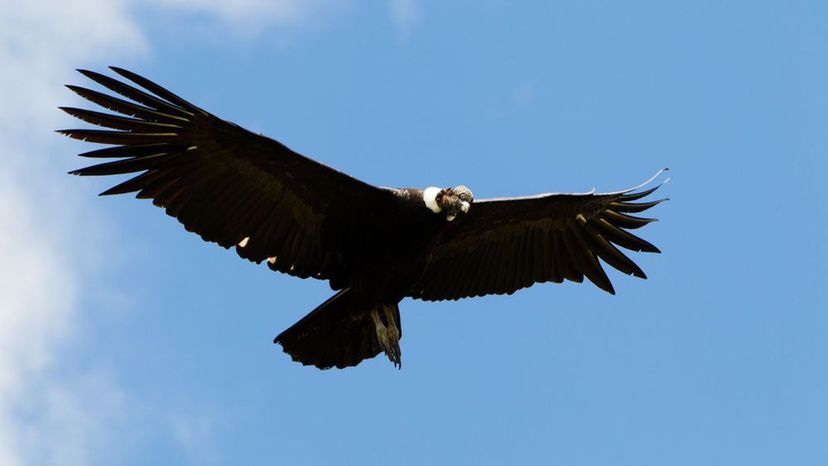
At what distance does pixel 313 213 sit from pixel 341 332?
1082 mm

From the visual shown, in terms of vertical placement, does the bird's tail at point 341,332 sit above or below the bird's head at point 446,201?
below

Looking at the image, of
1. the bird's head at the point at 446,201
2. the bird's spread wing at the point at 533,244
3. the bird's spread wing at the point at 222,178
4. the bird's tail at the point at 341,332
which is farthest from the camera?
the bird's spread wing at the point at 533,244

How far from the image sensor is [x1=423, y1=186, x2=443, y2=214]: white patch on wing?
1297 cm

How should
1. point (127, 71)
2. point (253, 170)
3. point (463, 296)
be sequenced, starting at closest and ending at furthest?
point (127, 71) → point (253, 170) → point (463, 296)

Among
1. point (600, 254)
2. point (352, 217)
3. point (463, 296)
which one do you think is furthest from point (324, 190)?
point (600, 254)

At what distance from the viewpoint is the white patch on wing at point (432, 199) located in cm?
1297

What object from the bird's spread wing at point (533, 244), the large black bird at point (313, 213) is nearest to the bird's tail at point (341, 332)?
the large black bird at point (313, 213)

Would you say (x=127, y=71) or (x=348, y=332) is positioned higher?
(x=127, y=71)

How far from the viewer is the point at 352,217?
523 inches

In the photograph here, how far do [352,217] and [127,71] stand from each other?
2400 millimetres

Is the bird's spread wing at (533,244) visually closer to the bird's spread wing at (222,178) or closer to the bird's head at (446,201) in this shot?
the bird's head at (446,201)

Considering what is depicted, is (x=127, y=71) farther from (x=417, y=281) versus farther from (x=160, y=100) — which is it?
(x=417, y=281)

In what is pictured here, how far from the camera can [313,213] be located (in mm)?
13359

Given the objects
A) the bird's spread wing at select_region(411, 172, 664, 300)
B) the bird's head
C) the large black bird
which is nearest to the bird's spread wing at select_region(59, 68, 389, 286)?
the large black bird
